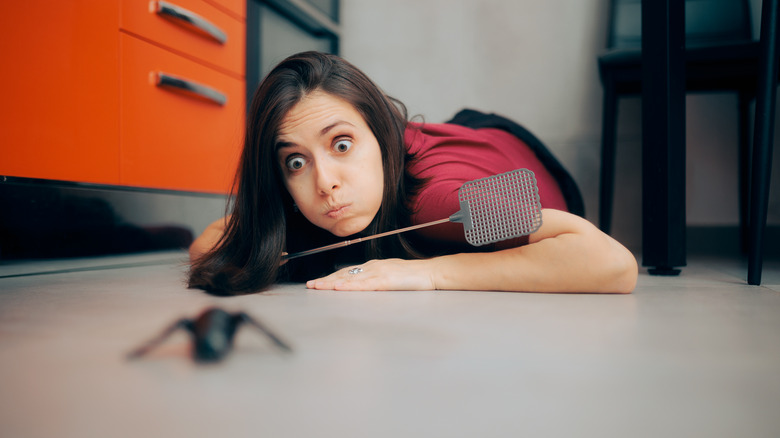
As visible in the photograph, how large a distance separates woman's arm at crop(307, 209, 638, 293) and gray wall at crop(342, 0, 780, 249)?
149 cm

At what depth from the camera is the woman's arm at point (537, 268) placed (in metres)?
0.81

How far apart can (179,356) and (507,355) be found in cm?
30

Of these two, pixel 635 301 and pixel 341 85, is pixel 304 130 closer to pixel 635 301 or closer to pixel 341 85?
pixel 341 85

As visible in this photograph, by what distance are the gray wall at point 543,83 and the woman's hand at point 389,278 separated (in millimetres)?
1564

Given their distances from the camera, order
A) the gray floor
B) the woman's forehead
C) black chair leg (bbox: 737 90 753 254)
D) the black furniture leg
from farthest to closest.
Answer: black chair leg (bbox: 737 90 753 254), the black furniture leg, the woman's forehead, the gray floor

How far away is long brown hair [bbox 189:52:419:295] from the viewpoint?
0.93 m

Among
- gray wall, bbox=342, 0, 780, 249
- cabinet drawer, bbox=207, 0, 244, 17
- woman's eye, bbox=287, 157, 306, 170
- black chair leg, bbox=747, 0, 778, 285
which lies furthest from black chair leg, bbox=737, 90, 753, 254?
cabinet drawer, bbox=207, 0, 244, 17

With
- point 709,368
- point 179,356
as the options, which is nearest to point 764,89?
point 709,368

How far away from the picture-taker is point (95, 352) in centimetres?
49

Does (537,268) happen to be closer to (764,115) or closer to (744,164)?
(764,115)

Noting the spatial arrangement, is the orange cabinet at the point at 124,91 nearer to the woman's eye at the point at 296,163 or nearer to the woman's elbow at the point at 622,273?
the woman's eye at the point at 296,163

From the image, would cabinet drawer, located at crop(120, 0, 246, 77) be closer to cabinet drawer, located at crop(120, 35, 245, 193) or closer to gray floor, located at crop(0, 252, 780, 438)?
cabinet drawer, located at crop(120, 35, 245, 193)

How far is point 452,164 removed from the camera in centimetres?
100

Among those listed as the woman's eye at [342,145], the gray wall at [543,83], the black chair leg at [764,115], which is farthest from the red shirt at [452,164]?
the gray wall at [543,83]
